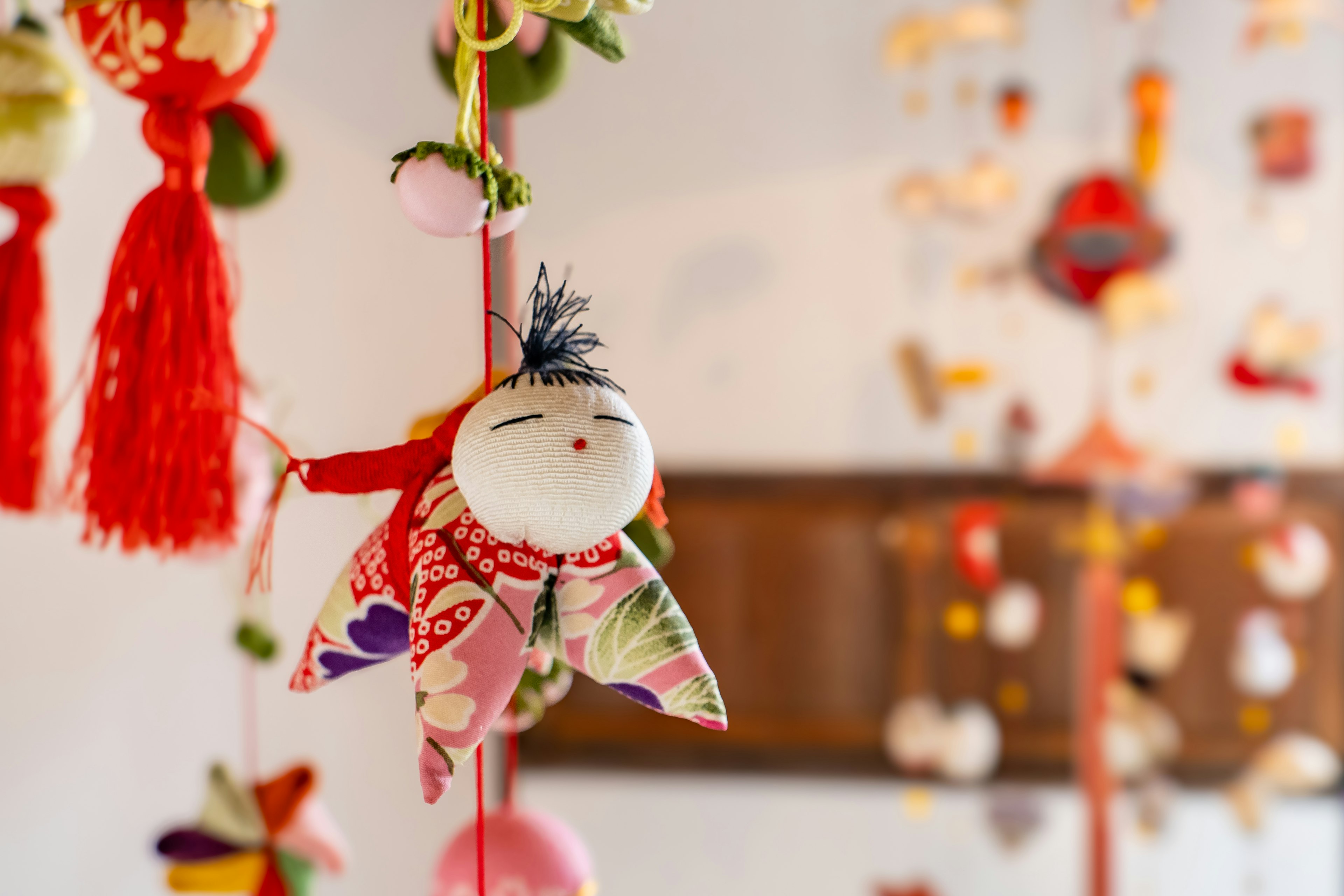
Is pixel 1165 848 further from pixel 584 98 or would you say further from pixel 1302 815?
pixel 584 98

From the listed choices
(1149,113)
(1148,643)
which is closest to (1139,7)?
(1149,113)

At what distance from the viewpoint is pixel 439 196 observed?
1.00 feet

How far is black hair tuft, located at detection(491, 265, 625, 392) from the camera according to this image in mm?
305

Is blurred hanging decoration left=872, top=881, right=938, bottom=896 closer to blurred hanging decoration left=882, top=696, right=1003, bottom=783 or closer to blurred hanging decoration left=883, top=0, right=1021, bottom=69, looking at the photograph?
blurred hanging decoration left=882, top=696, right=1003, bottom=783

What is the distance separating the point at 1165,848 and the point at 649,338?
2.83 ft

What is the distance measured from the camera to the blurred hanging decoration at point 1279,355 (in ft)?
3.24

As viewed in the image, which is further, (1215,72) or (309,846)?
(1215,72)

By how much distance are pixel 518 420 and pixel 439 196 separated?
0.26ft

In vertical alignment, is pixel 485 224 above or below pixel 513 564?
above

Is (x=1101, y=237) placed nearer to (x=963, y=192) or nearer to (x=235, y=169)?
(x=963, y=192)

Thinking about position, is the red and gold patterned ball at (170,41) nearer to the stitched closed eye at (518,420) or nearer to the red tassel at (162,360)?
the red tassel at (162,360)

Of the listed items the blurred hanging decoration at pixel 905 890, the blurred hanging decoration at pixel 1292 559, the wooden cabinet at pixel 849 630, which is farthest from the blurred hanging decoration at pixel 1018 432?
the blurred hanging decoration at pixel 905 890

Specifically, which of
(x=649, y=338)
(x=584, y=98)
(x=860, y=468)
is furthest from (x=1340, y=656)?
(x=584, y=98)

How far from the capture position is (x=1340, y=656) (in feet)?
3.69
